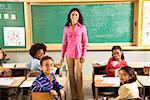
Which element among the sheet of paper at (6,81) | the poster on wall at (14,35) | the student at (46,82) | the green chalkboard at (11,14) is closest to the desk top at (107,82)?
the student at (46,82)

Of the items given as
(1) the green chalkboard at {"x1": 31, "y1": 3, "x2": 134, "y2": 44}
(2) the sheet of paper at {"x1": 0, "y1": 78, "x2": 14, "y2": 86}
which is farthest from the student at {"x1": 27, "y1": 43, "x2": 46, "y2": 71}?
(1) the green chalkboard at {"x1": 31, "y1": 3, "x2": 134, "y2": 44}

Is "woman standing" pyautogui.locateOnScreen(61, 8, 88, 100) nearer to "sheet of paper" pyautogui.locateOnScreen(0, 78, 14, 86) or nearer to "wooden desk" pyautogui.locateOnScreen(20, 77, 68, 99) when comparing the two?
"wooden desk" pyautogui.locateOnScreen(20, 77, 68, 99)

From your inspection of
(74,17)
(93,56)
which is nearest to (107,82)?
(74,17)

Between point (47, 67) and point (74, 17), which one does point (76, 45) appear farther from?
point (47, 67)

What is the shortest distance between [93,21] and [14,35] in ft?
6.05

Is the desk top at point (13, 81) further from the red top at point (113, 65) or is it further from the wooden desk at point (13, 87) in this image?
the red top at point (113, 65)

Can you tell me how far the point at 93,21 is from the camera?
265 inches

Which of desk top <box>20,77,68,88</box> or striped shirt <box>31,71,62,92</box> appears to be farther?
desk top <box>20,77,68,88</box>

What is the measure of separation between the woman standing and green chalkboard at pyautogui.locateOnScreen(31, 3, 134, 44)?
1.58 m

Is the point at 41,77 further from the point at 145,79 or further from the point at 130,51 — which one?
the point at 130,51

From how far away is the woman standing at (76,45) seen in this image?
199 inches

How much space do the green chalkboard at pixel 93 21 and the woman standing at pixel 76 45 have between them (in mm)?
1583

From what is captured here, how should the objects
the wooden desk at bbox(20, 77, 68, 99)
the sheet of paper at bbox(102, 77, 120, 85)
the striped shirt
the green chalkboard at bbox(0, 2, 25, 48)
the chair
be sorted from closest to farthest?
1. the striped shirt
2. the wooden desk at bbox(20, 77, 68, 99)
3. the sheet of paper at bbox(102, 77, 120, 85)
4. the chair
5. the green chalkboard at bbox(0, 2, 25, 48)

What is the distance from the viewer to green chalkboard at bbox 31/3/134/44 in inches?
262
